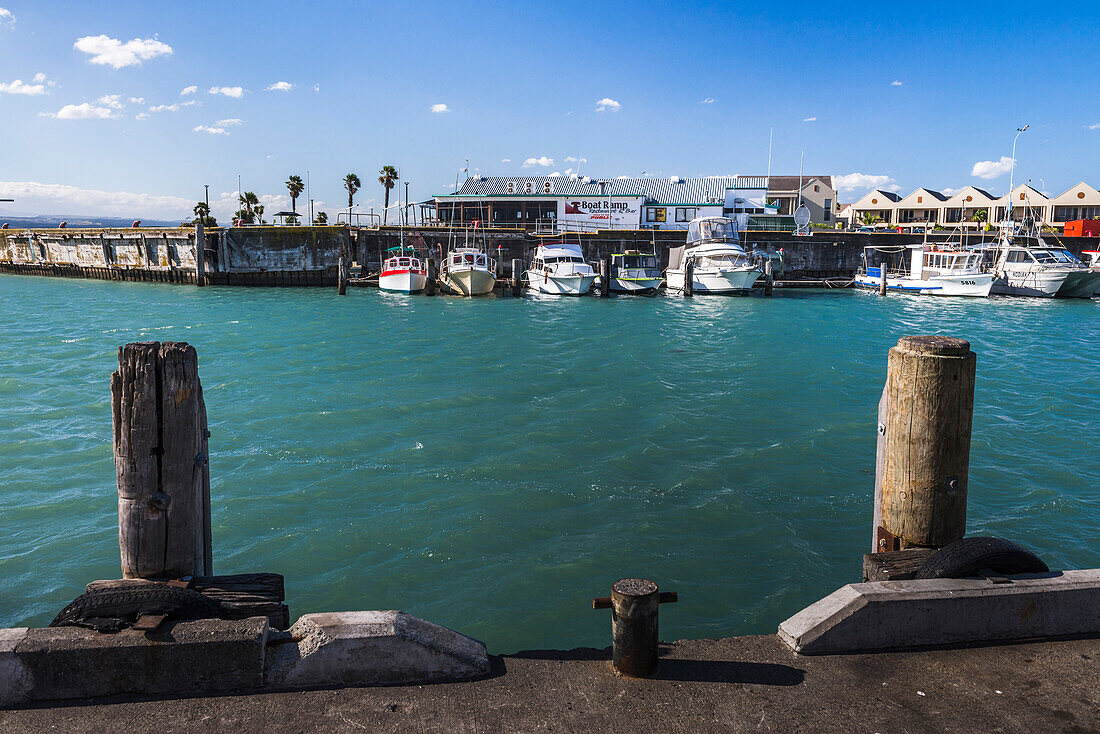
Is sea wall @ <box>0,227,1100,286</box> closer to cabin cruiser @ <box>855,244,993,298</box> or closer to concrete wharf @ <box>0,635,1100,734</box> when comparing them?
cabin cruiser @ <box>855,244,993,298</box>

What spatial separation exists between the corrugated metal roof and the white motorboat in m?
26.8

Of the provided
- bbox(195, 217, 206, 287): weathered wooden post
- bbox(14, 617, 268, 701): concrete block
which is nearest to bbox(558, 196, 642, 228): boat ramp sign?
bbox(195, 217, 206, 287): weathered wooden post

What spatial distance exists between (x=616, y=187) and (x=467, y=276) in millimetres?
34017

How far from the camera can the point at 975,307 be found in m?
39.5

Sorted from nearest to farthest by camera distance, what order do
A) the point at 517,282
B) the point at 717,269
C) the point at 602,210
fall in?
the point at 717,269 < the point at 517,282 < the point at 602,210

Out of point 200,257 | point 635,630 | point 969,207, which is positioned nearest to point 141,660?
point 635,630

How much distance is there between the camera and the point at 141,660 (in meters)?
3.47

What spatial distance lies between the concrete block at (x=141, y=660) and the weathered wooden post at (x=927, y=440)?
12.6 feet

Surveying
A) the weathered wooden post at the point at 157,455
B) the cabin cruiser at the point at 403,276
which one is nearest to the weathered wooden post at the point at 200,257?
the cabin cruiser at the point at 403,276

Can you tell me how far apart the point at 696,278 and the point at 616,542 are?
38.1 metres

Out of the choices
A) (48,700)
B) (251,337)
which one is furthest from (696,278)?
(48,700)

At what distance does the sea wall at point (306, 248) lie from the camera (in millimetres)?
50781

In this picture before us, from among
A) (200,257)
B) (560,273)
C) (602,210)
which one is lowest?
(560,273)

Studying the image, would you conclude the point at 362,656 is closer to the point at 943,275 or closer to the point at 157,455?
the point at 157,455
